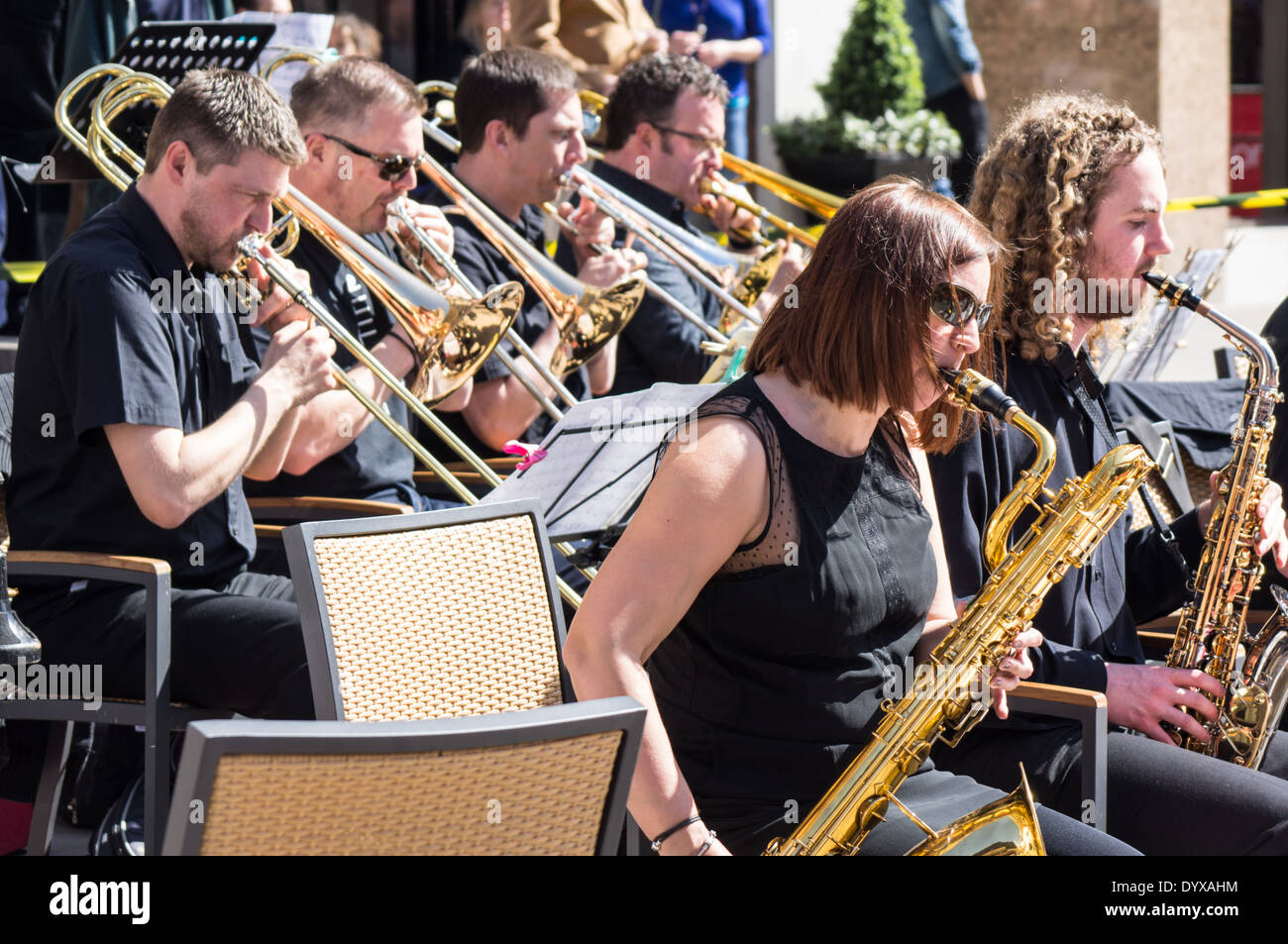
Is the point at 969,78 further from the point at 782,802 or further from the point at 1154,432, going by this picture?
the point at 782,802

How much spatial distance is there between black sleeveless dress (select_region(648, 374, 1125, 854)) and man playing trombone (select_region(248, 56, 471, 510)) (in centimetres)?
161

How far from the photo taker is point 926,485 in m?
2.45

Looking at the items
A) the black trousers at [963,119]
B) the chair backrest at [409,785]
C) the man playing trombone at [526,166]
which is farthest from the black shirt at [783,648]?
the black trousers at [963,119]

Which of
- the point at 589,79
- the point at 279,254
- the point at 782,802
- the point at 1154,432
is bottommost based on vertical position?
the point at 782,802

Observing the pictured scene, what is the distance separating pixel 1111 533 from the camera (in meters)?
2.90

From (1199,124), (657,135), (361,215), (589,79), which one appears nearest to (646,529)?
(361,215)

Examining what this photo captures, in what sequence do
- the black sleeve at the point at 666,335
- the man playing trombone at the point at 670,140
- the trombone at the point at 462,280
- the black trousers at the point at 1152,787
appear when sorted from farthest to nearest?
the man playing trombone at the point at 670,140
the black sleeve at the point at 666,335
the trombone at the point at 462,280
the black trousers at the point at 1152,787

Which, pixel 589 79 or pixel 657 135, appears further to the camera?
pixel 589 79

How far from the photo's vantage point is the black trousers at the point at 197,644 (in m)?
2.93

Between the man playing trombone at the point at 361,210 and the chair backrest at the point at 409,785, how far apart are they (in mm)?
2197

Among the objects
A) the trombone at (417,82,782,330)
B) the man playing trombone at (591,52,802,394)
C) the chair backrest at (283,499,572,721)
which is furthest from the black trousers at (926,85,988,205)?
the chair backrest at (283,499,572,721)

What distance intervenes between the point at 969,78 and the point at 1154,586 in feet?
18.3

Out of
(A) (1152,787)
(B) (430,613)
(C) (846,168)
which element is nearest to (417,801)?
(B) (430,613)

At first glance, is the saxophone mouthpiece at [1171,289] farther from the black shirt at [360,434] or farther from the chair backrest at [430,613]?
the black shirt at [360,434]
